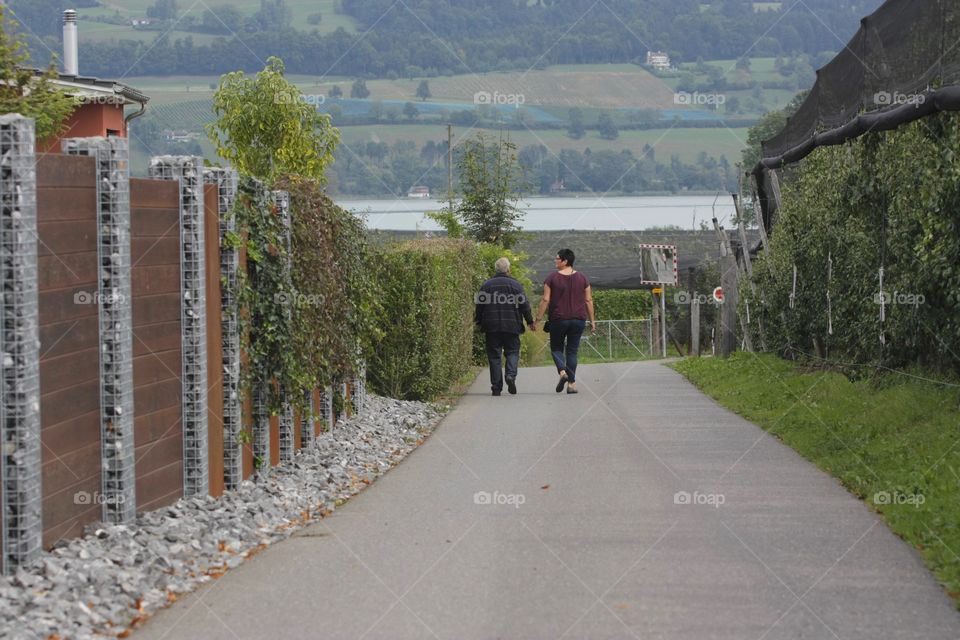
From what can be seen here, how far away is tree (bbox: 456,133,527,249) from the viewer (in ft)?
138

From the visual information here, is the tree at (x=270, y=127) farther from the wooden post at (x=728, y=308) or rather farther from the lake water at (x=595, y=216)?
the lake water at (x=595, y=216)

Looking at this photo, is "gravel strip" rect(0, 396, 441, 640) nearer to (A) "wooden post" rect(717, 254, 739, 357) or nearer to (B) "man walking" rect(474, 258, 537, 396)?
(B) "man walking" rect(474, 258, 537, 396)

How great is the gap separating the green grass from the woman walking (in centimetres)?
204

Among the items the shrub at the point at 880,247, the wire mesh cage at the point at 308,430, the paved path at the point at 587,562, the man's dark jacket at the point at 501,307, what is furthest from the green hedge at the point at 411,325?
the shrub at the point at 880,247

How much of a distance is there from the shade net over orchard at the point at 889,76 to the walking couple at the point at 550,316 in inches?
143

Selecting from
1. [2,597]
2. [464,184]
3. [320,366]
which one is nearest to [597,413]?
[320,366]

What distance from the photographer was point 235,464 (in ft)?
31.9

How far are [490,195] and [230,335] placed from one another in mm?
32659

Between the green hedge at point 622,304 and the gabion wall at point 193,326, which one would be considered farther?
the green hedge at point 622,304

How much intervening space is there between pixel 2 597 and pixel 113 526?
5.08 feet

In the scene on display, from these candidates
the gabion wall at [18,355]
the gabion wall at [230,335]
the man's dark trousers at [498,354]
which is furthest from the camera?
the man's dark trousers at [498,354]

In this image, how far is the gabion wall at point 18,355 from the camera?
6.57m

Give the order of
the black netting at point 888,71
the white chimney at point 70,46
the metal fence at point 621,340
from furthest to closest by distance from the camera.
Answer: the metal fence at point 621,340 < the white chimney at point 70,46 < the black netting at point 888,71

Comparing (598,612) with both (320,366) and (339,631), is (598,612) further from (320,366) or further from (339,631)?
(320,366)
